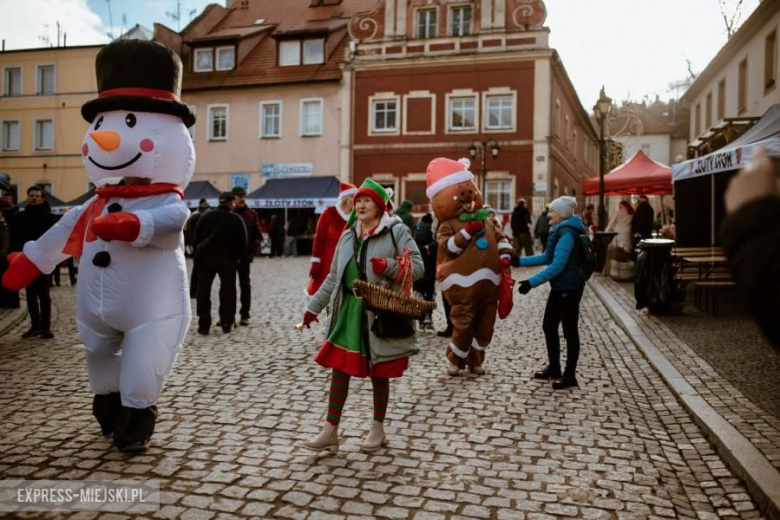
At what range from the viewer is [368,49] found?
31.4m

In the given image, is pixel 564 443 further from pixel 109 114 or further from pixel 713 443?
pixel 109 114

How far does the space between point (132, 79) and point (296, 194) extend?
26.3m

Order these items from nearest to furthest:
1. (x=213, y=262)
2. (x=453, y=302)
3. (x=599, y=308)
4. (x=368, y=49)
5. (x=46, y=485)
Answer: (x=46, y=485)
(x=453, y=302)
(x=213, y=262)
(x=599, y=308)
(x=368, y=49)

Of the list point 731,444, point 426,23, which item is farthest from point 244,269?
point 426,23

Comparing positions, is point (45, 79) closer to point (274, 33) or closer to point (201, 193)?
point (201, 193)

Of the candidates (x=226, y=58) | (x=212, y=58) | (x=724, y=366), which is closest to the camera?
(x=724, y=366)

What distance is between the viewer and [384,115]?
3139cm

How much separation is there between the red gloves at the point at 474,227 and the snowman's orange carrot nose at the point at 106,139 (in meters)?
3.31

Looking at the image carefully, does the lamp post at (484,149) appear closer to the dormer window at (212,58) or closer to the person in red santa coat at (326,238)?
the dormer window at (212,58)

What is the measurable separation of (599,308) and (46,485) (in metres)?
10.2

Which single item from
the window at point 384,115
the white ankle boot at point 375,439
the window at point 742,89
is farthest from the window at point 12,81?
the white ankle boot at point 375,439

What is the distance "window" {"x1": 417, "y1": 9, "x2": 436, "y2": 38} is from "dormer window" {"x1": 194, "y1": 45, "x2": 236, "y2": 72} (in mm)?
9226

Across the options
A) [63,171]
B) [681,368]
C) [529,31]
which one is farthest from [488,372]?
[63,171]

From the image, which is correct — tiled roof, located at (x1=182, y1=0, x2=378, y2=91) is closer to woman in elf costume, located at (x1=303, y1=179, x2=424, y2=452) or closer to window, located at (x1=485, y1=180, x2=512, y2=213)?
window, located at (x1=485, y1=180, x2=512, y2=213)
